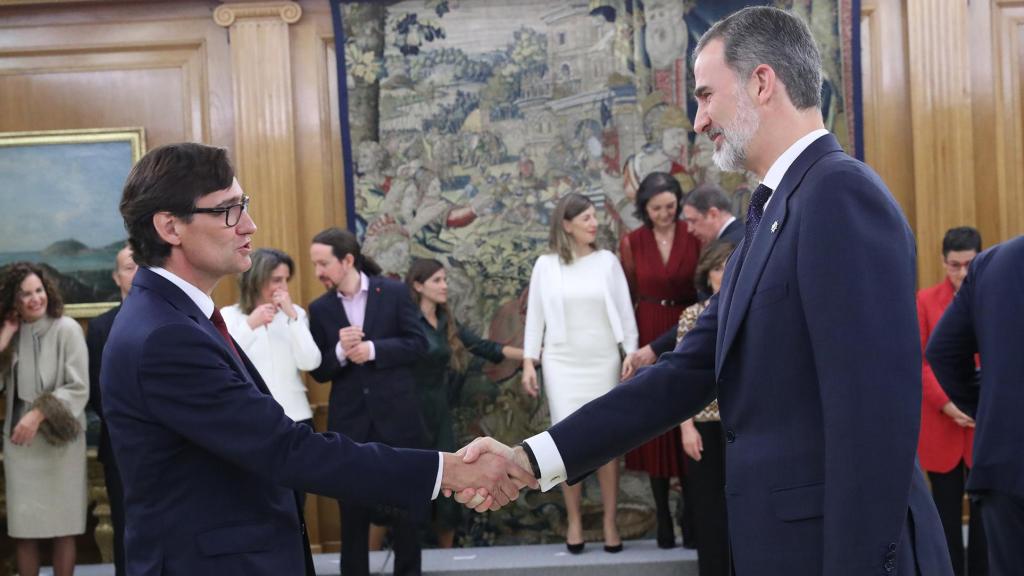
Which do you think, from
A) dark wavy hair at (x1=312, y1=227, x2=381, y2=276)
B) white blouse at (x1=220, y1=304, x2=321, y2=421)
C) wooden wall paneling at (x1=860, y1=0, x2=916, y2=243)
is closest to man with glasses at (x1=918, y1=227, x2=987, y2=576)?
wooden wall paneling at (x1=860, y1=0, x2=916, y2=243)

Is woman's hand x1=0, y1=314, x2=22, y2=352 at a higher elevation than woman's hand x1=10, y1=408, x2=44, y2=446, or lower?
higher

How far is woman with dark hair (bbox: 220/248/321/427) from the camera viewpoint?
6.08 meters

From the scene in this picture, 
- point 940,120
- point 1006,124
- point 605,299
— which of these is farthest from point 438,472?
point 1006,124

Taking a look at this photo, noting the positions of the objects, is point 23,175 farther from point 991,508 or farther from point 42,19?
point 991,508

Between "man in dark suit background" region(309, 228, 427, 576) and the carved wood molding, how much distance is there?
1.86 m

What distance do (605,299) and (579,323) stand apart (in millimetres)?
210

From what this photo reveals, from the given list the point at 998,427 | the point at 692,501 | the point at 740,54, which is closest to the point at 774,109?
the point at 740,54

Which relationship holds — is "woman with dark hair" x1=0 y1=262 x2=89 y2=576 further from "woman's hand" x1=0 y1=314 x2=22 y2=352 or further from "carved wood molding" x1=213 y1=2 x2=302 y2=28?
"carved wood molding" x1=213 y1=2 x2=302 y2=28

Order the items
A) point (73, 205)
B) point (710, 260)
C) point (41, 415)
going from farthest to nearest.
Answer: point (73, 205)
point (41, 415)
point (710, 260)

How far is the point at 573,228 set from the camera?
6695 millimetres

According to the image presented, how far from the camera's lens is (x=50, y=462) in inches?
250

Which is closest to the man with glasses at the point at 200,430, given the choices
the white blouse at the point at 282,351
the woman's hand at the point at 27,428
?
the white blouse at the point at 282,351

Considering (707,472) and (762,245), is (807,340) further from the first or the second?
(707,472)

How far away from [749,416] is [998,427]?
1791 millimetres
